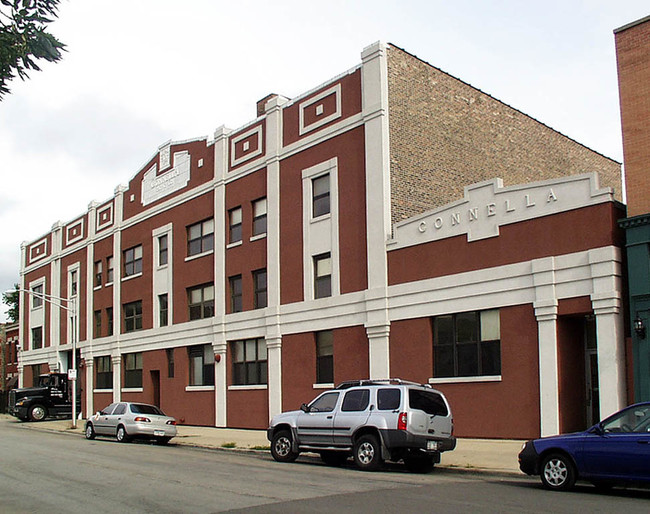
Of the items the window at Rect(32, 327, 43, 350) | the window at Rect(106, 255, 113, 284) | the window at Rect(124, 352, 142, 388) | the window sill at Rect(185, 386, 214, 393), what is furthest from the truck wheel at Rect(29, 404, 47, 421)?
the window sill at Rect(185, 386, 214, 393)

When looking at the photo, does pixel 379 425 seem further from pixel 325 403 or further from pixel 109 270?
pixel 109 270

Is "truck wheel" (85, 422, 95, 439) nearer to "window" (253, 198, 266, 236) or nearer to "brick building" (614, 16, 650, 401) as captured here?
"window" (253, 198, 266, 236)

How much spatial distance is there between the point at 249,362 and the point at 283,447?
497 inches

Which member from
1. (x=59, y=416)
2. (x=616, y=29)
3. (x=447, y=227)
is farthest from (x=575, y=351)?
(x=59, y=416)

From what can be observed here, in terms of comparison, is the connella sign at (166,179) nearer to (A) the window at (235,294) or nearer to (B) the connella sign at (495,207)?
(A) the window at (235,294)


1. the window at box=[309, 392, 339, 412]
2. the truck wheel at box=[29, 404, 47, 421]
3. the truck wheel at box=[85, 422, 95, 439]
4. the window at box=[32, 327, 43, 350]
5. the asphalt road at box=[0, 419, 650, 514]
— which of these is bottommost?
the truck wheel at box=[29, 404, 47, 421]

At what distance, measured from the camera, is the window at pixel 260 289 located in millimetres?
30519

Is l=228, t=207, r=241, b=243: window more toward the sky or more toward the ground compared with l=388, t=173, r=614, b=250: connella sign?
more toward the sky

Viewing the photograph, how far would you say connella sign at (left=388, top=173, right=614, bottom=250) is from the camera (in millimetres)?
19781

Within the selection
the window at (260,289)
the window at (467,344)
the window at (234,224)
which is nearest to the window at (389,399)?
the window at (467,344)

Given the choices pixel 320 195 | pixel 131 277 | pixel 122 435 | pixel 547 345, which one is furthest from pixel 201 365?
pixel 547 345

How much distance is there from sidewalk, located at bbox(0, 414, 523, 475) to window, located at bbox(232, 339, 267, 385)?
2053 mm

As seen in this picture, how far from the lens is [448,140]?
91.5 ft

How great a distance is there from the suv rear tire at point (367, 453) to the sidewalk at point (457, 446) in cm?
165
